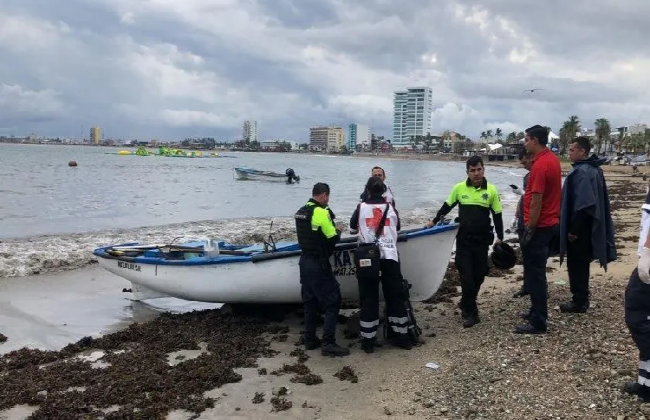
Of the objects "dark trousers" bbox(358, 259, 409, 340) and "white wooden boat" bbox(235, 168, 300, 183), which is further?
"white wooden boat" bbox(235, 168, 300, 183)

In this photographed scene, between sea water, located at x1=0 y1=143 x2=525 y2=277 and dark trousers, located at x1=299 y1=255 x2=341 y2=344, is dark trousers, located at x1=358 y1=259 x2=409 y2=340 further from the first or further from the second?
sea water, located at x1=0 y1=143 x2=525 y2=277

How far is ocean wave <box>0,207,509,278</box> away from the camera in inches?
499

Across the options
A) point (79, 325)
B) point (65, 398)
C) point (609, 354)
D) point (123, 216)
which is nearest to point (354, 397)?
point (609, 354)

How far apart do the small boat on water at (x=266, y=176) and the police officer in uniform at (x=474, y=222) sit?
131ft

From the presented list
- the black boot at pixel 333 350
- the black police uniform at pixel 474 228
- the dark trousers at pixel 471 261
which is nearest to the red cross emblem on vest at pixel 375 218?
the black police uniform at pixel 474 228

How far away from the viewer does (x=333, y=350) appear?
247 inches

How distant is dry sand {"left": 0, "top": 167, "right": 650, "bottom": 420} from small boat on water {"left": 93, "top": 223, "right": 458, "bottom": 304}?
1.72 ft

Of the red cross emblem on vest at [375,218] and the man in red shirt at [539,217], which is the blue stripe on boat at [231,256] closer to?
the red cross emblem on vest at [375,218]

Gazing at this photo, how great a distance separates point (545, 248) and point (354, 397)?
2570mm

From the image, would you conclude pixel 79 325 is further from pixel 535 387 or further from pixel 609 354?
pixel 609 354

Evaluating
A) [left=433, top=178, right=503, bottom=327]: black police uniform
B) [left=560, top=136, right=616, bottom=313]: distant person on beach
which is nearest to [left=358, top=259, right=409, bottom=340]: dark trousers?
[left=433, top=178, right=503, bottom=327]: black police uniform

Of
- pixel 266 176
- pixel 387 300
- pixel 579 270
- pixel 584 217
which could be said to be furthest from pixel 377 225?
pixel 266 176

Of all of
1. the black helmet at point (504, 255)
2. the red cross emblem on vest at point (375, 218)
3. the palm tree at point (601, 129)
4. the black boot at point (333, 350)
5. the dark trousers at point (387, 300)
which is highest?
the palm tree at point (601, 129)

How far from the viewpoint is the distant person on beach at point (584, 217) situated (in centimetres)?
605
